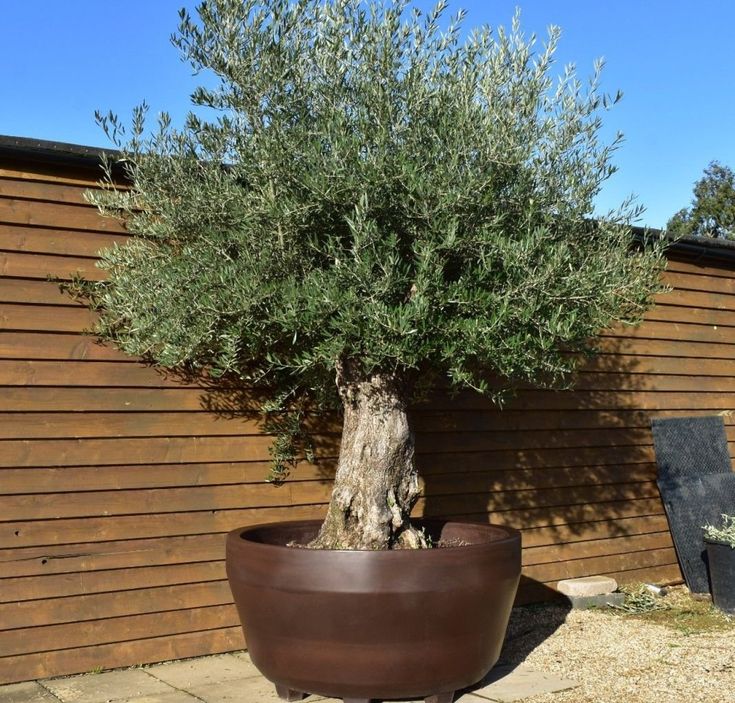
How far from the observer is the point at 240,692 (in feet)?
14.8

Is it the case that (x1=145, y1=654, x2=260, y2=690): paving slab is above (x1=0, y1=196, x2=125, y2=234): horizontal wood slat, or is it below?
below

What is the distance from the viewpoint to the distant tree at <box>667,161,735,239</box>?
1111 inches

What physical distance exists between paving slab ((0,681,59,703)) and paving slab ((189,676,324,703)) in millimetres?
705

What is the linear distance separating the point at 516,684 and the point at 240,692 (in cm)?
144

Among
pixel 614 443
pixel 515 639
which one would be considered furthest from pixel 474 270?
pixel 614 443

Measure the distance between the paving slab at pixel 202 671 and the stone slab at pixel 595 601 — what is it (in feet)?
8.52

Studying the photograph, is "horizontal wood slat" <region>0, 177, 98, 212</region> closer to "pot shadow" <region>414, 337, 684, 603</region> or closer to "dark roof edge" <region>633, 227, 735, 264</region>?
"pot shadow" <region>414, 337, 684, 603</region>

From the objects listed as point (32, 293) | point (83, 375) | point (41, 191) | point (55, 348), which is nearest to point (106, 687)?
point (83, 375)

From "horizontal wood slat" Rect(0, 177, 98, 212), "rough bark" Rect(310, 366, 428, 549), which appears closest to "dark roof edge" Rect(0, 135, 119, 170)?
"horizontal wood slat" Rect(0, 177, 98, 212)

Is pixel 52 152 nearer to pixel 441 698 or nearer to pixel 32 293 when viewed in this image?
pixel 32 293

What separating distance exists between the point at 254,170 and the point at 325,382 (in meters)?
1.45

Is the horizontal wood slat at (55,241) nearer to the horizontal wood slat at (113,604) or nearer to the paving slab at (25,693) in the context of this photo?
the horizontal wood slat at (113,604)

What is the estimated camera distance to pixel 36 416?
4730mm

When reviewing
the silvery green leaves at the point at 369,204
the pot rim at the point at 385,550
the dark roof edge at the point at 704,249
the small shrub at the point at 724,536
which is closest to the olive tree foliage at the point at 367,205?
the silvery green leaves at the point at 369,204
